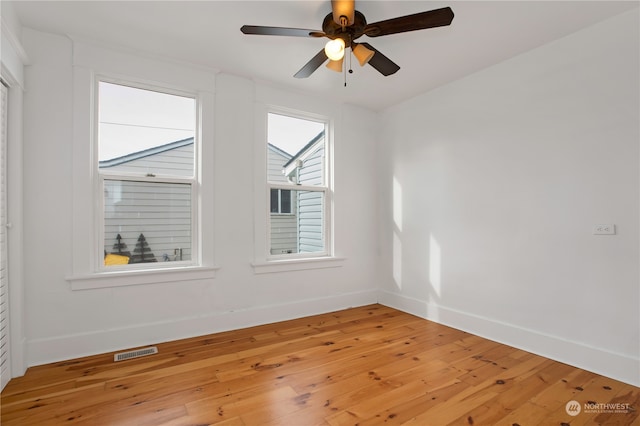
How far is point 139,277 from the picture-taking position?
301 cm

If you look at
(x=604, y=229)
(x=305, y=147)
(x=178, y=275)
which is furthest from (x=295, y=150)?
(x=604, y=229)

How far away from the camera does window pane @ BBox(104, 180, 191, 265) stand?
3027 mm

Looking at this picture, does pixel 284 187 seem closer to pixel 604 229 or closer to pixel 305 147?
pixel 305 147

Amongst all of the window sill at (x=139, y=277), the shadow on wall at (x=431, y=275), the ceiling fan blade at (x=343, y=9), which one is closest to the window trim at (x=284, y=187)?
the window sill at (x=139, y=277)

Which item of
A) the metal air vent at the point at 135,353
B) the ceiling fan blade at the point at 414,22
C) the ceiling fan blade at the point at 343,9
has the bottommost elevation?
the metal air vent at the point at 135,353

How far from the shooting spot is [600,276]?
8.33ft

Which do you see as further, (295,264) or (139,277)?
(295,264)

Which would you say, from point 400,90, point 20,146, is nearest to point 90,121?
point 20,146

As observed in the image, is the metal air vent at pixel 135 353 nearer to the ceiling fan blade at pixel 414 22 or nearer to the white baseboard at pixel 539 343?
the white baseboard at pixel 539 343

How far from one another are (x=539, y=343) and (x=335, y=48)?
2.93 m

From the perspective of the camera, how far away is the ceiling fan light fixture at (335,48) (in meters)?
2.21

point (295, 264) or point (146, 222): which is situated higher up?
point (146, 222)

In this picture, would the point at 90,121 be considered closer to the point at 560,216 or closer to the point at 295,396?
the point at 295,396

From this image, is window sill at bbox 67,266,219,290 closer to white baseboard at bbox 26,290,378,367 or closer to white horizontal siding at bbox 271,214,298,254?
white baseboard at bbox 26,290,378,367
